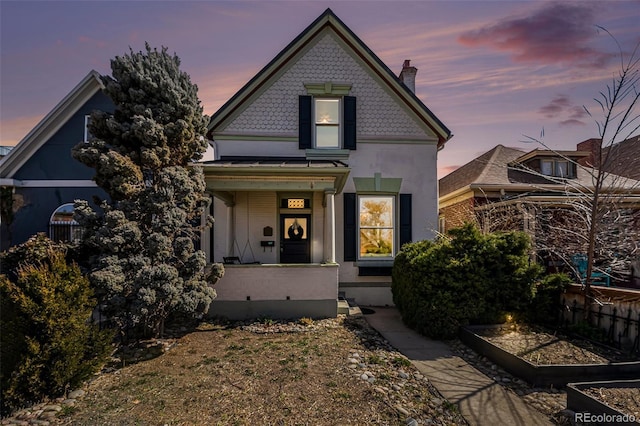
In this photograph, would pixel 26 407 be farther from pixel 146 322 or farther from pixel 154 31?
pixel 154 31

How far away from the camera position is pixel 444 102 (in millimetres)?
11023

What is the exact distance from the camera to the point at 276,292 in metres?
7.86

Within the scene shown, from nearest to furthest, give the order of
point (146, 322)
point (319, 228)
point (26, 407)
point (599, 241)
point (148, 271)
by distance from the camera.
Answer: point (26, 407)
point (148, 271)
point (146, 322)
point (599, 241)
point (319, 228)

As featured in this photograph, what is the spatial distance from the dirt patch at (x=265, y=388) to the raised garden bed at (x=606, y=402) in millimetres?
1376

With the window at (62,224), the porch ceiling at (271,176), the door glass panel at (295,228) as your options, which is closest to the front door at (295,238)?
the door glass panel at (295,228)

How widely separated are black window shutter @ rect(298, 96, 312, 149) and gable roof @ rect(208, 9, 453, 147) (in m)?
1.31

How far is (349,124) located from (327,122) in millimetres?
715

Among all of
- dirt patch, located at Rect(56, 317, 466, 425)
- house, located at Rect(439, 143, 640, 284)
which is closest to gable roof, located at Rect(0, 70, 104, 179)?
dirt patch, located at Rect(56, 317, 466, 425)

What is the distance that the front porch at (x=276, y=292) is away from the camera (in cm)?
776

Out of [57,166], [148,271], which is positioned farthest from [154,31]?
[57,166]

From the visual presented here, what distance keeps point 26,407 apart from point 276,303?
4.57m

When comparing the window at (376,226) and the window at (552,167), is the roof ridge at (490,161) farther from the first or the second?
the window at (376,226)

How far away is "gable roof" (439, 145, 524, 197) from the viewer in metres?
13.3

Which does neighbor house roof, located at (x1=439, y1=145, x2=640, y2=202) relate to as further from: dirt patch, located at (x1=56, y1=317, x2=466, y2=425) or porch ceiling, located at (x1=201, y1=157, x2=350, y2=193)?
dirt patch, located at (x1=56, y1=317, x2=466, y2=425)
